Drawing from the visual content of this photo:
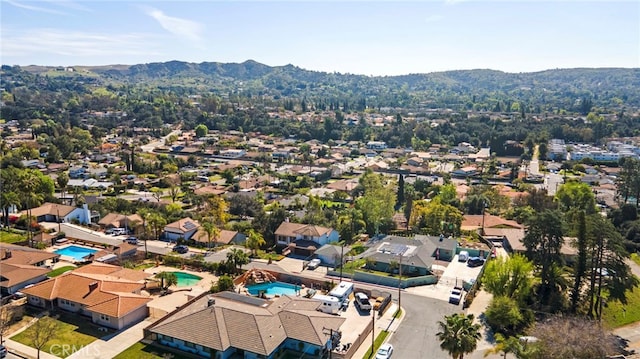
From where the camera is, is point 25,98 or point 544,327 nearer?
point 544,327

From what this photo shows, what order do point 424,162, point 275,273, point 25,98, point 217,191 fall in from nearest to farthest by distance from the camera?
point 275,273 → point 217,191 → point 424,162 → point 25,98

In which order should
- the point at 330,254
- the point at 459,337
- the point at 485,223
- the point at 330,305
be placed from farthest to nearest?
1. the point at 485,223
2. the point at 330,254
3. the point at 330,305
4. the point at 459,337

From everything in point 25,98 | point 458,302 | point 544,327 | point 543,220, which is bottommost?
point 458,302

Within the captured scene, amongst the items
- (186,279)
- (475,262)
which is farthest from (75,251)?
(475,262)

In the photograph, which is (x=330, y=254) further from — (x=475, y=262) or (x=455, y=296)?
(x=475, y=262)

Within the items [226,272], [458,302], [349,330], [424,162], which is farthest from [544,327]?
[424,162]

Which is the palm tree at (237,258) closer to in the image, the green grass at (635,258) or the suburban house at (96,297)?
the suburban house at (96,297)

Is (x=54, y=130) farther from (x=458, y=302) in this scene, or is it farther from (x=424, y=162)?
(x=458, y=302)
